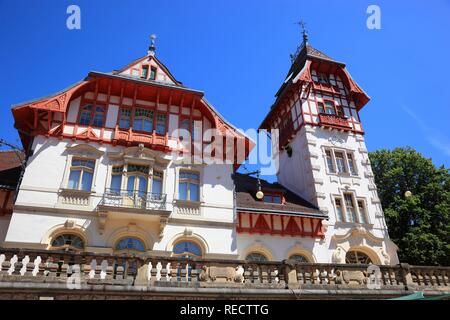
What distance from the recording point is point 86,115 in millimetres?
16938

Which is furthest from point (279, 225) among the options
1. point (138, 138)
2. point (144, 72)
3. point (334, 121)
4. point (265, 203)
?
point (144, 72)

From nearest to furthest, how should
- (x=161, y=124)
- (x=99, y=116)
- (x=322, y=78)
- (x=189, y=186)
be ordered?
(x=189, y=186)
(x=99, y=116)
(x=161, y=124)
(x=322, y=78)

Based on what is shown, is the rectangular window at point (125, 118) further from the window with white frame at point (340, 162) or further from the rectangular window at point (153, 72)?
the window with white frame at point (340, 162)

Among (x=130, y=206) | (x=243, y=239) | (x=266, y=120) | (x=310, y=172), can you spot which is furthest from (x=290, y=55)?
(x=130, y=206)

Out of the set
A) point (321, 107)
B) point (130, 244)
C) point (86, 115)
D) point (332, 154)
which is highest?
point (321, 107)

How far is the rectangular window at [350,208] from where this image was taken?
19.5 metres

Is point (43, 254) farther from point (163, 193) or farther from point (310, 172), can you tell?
point (310, 172)

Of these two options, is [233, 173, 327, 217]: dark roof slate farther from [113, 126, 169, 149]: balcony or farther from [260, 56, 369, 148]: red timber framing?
[113, 126, 169, 149]: balcony

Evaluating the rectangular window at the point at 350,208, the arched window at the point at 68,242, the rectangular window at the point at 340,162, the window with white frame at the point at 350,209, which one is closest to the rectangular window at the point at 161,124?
the arched window at the point at 68,242

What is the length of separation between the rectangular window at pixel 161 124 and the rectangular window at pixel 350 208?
11.3 meters

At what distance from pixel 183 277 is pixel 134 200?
5.06m

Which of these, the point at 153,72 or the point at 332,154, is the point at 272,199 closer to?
the point at 332,154

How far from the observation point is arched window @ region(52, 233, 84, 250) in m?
13.6
